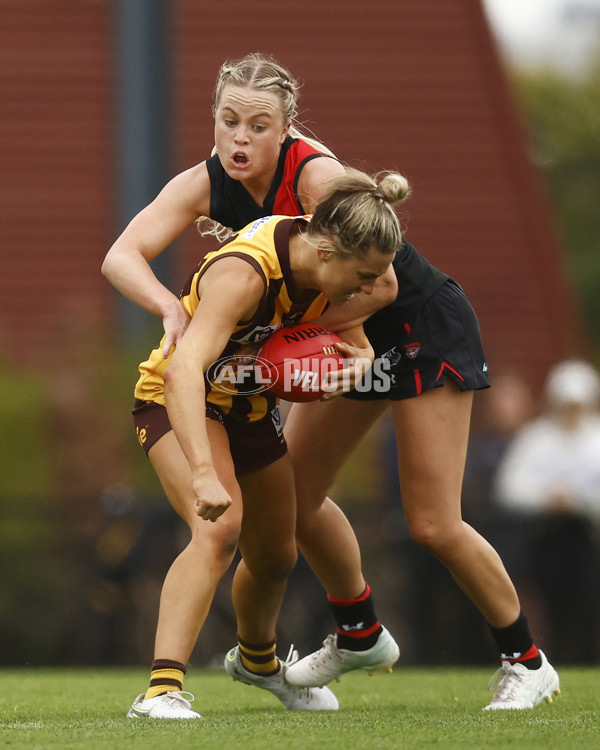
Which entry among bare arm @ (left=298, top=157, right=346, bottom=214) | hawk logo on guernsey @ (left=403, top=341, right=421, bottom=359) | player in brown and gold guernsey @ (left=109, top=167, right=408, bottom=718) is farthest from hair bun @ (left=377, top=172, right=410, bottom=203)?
hawk logo on guernsey @ (left=403, top=341, right=421, bottom=359)

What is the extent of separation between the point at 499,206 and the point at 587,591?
626 cm

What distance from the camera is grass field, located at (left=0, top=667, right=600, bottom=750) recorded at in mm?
3748

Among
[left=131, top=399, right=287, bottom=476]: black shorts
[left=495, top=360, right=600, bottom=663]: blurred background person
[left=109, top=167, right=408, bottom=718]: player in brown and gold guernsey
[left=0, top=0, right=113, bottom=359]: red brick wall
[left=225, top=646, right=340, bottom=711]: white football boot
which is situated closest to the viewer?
[left=109, top=167, right=408, bottom=718]: player in brown and gold guernsey

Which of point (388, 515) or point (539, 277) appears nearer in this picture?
point (388, 515)

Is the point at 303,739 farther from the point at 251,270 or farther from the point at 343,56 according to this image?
the point at 343,56

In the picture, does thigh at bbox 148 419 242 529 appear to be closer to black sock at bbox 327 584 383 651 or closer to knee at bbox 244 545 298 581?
knee at bbox 244 545 298 581

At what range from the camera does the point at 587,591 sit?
816cm

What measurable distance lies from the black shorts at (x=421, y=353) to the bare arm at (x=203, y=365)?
0.78 m

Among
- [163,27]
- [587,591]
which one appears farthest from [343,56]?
[587,591]

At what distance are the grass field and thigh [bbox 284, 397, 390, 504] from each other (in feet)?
2.81

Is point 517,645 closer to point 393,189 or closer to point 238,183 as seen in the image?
point 393,189

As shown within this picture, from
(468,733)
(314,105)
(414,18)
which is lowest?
(468,733)

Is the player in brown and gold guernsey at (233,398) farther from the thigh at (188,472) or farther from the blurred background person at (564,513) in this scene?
the blurred background person at (564,513)

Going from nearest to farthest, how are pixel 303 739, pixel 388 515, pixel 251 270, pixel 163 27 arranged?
pixel 303 739 → pixel 251 270 → pixel 388 515 → pixel 163 27
